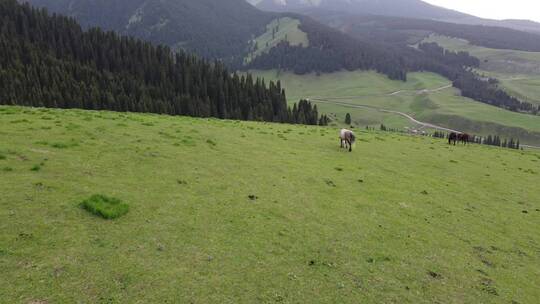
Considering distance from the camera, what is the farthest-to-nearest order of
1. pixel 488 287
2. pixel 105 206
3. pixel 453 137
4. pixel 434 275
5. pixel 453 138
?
pixel 453 138 → pixel 453 137 → pixel 105 206 → pixel 434 275 → pixel 488 287

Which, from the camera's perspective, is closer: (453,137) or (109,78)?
(453,137)

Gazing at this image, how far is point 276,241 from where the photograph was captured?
14.5 meters

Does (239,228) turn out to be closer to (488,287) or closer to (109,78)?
(488,287)

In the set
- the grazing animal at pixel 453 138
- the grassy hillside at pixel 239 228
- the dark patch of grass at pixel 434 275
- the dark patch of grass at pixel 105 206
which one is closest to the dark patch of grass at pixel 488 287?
the grassy hillside at pixel 239 228

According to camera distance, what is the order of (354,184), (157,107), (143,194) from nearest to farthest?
(143,194)
(354,184)
(157,107)

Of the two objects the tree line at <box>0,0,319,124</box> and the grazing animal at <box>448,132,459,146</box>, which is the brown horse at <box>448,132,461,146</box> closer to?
the grazing animal at <box>448,132,459,146</box>

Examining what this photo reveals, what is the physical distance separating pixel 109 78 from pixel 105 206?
13650cm

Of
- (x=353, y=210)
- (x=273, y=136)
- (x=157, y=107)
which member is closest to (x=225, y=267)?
A: (x=353, y=210)

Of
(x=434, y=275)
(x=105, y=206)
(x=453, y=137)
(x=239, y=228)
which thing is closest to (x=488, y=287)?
(x=434, y=275)

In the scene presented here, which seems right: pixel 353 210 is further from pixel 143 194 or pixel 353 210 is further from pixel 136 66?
pixel 136 66

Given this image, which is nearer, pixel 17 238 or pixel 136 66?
pixel 17 238

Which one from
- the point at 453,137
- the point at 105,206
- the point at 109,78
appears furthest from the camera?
the point at 109,78

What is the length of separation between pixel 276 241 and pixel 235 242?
1811 millimetres

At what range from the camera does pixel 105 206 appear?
1476 cm
